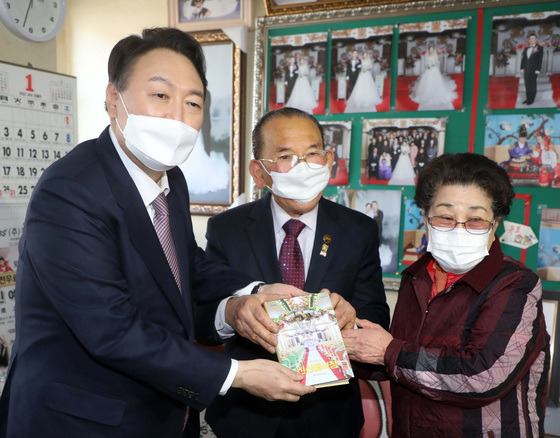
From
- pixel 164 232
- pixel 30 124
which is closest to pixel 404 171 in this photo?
pixel 164 232

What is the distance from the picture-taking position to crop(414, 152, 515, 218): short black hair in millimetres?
1524

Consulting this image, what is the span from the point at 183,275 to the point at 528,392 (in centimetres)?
117

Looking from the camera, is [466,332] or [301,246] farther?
[301,246]

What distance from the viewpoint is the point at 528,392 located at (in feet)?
4.69

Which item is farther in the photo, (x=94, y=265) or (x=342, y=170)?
(x=342, y=170)

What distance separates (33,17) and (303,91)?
5.64 ft

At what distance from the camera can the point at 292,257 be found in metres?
1.75

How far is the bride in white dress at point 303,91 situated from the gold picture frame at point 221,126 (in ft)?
1.38

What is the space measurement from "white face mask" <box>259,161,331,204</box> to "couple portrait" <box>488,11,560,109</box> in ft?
5.01

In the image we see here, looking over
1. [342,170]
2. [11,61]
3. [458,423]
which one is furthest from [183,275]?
[11,61]

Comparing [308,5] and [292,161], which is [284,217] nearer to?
[292,161]

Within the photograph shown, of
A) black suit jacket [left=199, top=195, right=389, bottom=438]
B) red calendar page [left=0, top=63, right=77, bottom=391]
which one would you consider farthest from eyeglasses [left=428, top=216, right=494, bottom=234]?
red calendar page [left=0, top=63, right=77, bottom=391]

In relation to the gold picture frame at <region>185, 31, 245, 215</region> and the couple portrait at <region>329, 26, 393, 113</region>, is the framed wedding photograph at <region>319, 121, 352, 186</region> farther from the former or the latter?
the gold picture frame at <region>185, 31, 245, 215</region>

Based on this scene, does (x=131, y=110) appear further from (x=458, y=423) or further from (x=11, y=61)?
(x=11, y=61)
